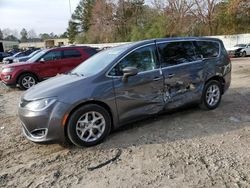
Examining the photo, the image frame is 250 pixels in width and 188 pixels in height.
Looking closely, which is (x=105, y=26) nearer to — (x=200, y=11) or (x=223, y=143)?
(x=200, y=11)

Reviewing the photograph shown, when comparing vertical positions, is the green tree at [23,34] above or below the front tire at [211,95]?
above

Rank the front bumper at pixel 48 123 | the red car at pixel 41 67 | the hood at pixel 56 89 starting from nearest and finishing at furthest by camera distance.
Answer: the front bumper at pixel 48 123 → the hood at pixel 56 89 → the red car at pixel 41 67

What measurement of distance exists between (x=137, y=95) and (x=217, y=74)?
2231 millimetres

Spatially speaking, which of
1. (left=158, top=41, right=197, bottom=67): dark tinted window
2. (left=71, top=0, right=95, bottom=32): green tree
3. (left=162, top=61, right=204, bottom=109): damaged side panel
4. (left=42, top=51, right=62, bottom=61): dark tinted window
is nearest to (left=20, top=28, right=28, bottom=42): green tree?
(left=71, top=0, right=95, bottom=32): green tree

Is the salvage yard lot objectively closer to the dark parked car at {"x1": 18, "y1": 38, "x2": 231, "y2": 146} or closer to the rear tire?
the dark parked car at {"x1": 18, "y1": 38, "x2": 231, "y2": 146}

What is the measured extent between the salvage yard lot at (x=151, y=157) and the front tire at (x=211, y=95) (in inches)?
12.7

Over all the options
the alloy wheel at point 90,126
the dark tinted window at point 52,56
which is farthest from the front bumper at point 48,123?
the dark tinted window at point 52,56

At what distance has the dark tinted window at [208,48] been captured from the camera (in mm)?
6125

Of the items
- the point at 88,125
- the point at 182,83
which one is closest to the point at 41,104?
the point at 88,125

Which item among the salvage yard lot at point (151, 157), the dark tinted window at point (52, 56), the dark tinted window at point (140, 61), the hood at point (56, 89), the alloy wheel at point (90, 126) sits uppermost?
the dark tinted window at point (52, 56)

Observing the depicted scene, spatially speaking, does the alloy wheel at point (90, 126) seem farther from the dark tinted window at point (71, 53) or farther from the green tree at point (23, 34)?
the green tree at point (23, 34)

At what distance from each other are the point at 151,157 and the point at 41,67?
829cm

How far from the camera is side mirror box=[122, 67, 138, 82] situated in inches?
187

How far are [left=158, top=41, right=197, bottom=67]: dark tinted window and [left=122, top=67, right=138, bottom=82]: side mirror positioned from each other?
80 centimetres
